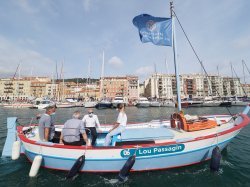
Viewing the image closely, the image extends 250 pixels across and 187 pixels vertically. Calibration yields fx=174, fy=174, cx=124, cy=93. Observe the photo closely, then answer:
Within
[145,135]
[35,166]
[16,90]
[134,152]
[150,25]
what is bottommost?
[35,166]

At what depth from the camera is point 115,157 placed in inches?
248

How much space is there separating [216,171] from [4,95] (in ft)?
450

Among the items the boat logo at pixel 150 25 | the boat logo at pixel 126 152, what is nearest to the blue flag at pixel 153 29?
the boat logo at pixel 150 25

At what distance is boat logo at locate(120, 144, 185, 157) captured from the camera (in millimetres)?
6285

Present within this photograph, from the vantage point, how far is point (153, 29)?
883 cm

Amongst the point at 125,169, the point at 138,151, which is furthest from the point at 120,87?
the point at 125,169

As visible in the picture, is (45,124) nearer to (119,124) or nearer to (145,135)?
(119,124)

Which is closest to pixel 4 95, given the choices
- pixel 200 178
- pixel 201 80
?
pixel 201 80

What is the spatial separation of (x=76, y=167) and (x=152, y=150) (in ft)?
9.00

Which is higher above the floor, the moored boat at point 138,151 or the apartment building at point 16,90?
the apartment building at point 16,90

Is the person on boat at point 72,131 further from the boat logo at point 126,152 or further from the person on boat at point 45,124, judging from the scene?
the boat logo at point 126,152

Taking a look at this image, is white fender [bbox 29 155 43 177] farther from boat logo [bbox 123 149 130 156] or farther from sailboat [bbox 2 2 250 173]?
boat logo [bbox 123 149 130 156]

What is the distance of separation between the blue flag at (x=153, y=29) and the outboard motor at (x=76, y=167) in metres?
6.20

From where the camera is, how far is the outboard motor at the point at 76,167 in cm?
596
